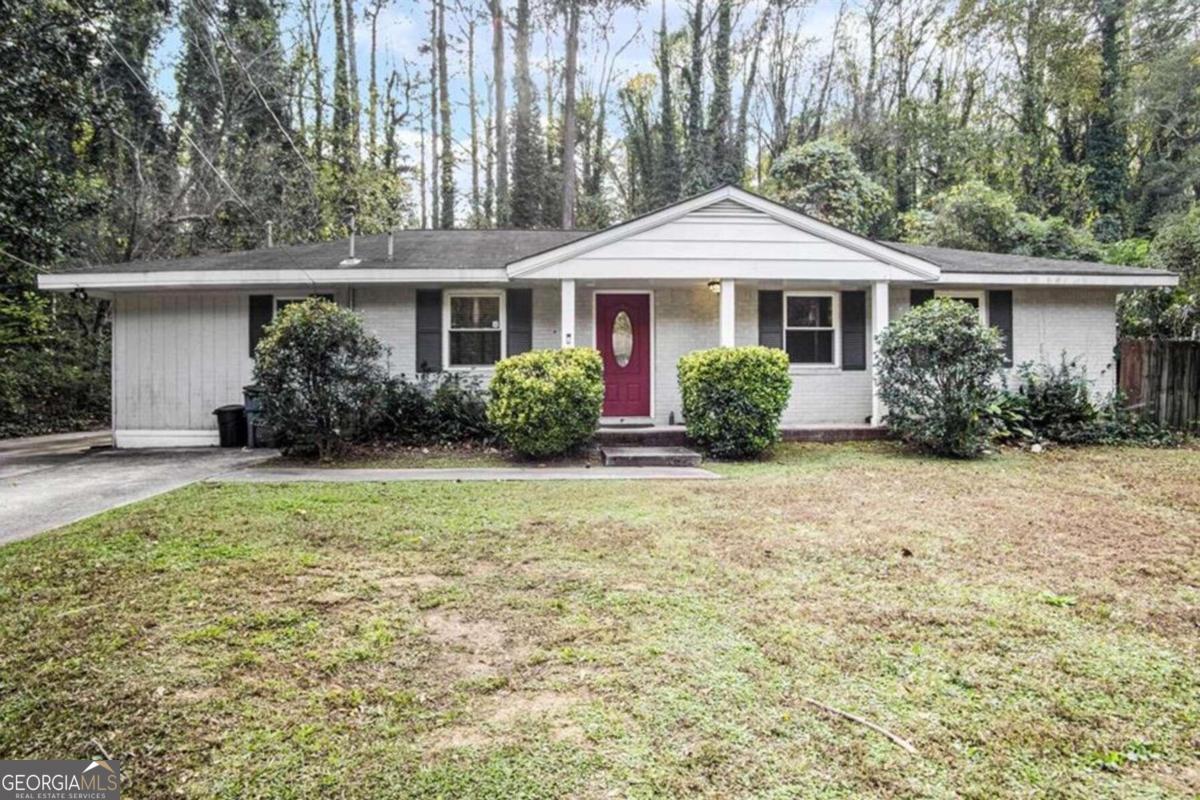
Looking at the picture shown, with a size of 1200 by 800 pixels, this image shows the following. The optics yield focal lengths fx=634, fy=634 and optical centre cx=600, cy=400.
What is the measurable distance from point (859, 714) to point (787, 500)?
3716 millimetres

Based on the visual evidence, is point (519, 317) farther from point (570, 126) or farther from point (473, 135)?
point (473, 135)

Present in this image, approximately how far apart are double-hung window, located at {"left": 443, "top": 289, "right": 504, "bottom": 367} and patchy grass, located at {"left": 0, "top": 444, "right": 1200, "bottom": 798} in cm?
536

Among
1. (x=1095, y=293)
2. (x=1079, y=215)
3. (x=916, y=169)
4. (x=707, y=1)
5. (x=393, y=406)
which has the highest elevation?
(x=707, y=1)

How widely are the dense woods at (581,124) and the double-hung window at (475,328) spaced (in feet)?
9.56

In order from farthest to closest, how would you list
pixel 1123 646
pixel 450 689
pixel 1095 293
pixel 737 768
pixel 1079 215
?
pixel 1079 215 → pixel 1095 293 → pixel 1123 646 → pixel 450 689 → pixel 737 768

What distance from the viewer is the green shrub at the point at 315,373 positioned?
25.6 feet

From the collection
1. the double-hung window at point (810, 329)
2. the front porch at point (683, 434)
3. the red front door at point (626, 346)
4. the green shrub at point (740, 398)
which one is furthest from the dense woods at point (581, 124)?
the green shrub at point (740, 398)

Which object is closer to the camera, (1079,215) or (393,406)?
(393,406)

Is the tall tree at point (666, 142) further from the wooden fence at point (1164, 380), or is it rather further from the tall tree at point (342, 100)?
the wooden fence at point (1164, 380)

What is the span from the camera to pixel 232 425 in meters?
9.84

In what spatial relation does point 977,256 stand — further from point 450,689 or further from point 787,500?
point 450,689

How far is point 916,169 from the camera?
23062 mm

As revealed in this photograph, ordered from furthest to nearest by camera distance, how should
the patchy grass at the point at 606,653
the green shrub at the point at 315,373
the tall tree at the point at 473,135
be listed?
1. the tall tree at the point at 473,135
2. the green shrub at the point at 315,373
3. the patchy grass at the point at 606,653

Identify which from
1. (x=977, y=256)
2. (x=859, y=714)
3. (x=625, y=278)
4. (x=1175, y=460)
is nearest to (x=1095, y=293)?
A: (x=977, y=256)
